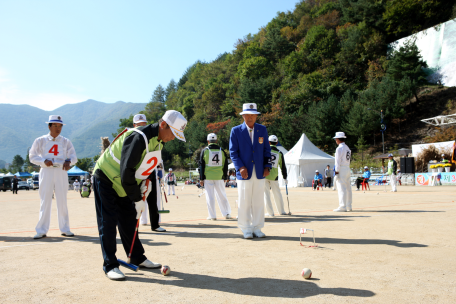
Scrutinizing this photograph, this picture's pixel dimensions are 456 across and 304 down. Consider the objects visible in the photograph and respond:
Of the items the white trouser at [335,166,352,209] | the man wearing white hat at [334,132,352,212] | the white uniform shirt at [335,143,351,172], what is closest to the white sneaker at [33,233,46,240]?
the man wearing white hat at [334,132,352,212]

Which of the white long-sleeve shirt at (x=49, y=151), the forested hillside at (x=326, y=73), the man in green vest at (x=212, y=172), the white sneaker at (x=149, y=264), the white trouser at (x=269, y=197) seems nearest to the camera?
the white sneaker at (x=149, y=264)

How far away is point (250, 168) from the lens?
20.4ft

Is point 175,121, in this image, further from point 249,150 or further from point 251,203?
point 251,203

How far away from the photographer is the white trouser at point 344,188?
10.1 m

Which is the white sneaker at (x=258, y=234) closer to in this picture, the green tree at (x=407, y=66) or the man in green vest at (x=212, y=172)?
the man in green vest at (x=212, y=172)

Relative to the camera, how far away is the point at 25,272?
12.7ft

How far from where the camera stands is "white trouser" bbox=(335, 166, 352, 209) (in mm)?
10062

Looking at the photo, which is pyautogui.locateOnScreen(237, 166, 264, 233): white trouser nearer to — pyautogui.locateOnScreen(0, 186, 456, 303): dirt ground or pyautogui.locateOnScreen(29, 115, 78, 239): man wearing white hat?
pyautogui.locateOnScreen(0, 186, 456, 303): dirt ground

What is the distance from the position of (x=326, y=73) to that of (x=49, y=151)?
66100mm

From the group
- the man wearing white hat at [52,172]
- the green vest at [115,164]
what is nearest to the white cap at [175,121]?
the green vest at [115,164]

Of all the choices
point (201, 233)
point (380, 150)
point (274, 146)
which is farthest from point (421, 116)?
point (201, 233)

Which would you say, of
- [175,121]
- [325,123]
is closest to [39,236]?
[175,121]

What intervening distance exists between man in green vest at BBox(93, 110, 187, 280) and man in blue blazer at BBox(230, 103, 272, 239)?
8.06 feet

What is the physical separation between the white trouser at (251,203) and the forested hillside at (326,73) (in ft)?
159
